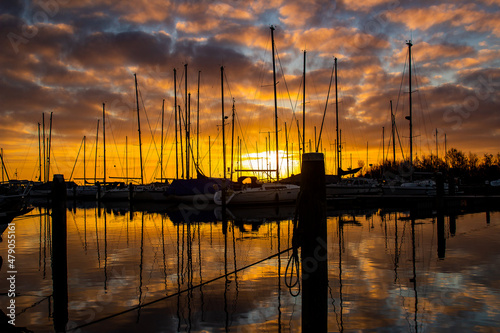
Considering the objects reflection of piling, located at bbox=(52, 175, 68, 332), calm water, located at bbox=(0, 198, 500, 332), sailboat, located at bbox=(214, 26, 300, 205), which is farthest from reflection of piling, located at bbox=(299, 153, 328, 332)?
sailboat, located at bbox=(214, 26, 300, 205)

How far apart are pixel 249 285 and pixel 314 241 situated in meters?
4.89

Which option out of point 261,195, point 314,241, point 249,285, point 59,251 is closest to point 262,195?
point 261,195

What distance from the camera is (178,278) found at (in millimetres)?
11992

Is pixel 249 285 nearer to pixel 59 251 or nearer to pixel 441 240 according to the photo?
pixel 59 251

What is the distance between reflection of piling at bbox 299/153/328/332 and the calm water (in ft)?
5.09

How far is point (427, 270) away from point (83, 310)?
9281 millimetres

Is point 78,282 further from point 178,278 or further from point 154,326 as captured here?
point 154,326

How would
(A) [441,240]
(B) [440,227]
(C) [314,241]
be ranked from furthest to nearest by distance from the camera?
(B) [440,227] < (A) [441,240] < (C) [314,241]

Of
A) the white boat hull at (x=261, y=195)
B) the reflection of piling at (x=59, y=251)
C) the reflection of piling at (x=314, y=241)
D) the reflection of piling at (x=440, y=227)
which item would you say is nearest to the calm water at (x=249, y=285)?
the reflection of piling at (x=59, y=251)

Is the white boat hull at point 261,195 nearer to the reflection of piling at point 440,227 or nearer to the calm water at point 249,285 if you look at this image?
the reflection of piling at point 440,227

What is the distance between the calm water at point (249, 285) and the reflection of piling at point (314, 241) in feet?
5.09

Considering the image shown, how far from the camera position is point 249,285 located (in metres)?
10.9

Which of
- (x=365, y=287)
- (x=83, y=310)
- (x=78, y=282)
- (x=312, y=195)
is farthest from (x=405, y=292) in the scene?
(x=78, y=282)

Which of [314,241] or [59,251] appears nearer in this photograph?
[314,241]
